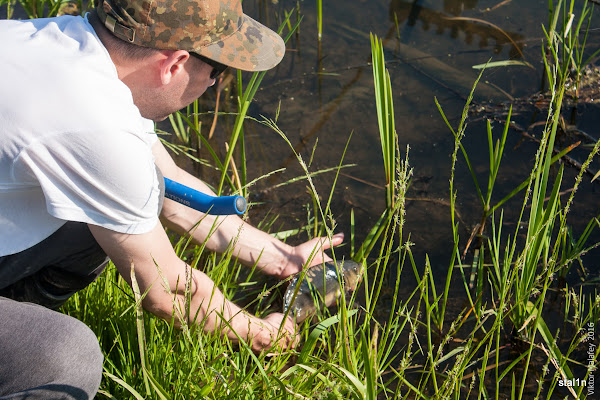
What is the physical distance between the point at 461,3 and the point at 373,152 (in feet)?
4.50

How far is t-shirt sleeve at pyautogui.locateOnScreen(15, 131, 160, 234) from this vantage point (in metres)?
1.48

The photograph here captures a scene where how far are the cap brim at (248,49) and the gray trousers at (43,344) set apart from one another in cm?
61

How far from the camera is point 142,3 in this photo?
1607 millimetres

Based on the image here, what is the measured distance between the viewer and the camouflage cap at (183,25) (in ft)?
5.30

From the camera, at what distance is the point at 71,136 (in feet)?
4.85

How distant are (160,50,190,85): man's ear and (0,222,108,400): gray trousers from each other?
0.48 meters

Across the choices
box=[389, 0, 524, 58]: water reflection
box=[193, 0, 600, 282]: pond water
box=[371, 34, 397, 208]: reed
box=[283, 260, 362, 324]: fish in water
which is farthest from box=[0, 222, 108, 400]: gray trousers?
box=[389, 0, 524, 58]: water reflection

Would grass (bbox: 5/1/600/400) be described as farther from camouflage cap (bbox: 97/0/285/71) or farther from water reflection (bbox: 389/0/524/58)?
water reflection (bbox: 389/0/524/58)

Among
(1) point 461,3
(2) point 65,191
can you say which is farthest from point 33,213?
(1) point 461,3

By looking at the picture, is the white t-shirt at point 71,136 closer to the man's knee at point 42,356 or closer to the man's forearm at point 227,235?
the man's knee at point 42,356

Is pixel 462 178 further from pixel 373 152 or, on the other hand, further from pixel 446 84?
pixel 446 84

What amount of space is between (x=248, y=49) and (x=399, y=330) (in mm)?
1085

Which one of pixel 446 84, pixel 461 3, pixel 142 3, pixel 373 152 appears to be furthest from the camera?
pixel 461 3

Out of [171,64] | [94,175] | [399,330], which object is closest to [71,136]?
[94,175]
